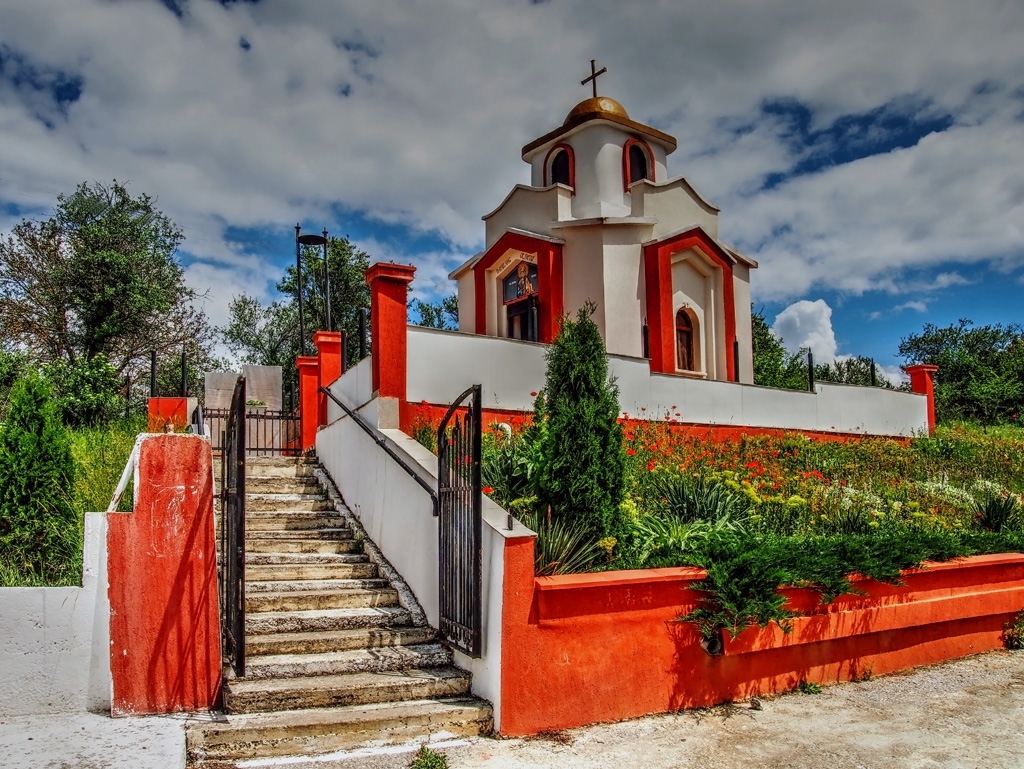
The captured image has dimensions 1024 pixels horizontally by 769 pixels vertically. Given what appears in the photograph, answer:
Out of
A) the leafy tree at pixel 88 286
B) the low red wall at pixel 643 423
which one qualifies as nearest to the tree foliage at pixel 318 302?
the leafy tree at pixel 88 286

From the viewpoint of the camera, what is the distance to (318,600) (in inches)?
257

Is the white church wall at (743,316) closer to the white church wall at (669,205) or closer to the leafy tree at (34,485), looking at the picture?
the white church wall at (669,205)

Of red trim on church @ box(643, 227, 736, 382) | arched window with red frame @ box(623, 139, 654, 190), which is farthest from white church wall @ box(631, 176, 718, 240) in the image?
arched window with red frame @ box(623, 139, 654, 190)

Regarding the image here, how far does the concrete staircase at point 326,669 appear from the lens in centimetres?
484

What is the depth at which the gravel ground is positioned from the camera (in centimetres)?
461

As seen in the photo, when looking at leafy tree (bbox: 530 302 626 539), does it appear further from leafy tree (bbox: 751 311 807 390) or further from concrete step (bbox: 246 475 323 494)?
leafy tree (bbox: 751 311 807 390)

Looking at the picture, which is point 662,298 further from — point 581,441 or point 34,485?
point 34,485

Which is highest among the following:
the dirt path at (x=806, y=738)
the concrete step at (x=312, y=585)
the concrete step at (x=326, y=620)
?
the concrete step at (x=312, y=585)

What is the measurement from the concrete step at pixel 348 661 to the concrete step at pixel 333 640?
4 centimetres

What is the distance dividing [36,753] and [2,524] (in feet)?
8.75

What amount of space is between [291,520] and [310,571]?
1331mm

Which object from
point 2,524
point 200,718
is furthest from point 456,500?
point 2,524

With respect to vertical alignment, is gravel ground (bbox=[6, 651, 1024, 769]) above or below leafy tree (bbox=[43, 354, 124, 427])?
below

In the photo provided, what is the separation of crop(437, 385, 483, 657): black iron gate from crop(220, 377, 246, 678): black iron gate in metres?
1.46
